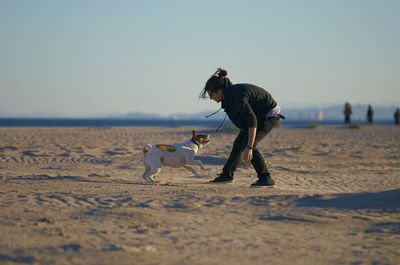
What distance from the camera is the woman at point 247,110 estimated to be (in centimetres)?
609

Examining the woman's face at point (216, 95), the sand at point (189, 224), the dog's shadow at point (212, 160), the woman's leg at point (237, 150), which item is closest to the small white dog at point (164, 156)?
the sand at point (189, 224)

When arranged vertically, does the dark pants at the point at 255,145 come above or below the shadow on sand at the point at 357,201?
above

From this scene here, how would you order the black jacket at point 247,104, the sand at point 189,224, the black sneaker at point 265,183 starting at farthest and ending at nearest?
the black sneaker at point 265,183, the black jacket at point 247,104, the sand at point 189,224

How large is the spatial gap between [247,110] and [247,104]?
0.09 meters

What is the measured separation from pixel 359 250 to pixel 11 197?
4132 millimetres

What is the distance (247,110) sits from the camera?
605 centimetres

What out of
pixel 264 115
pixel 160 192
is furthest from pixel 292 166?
pixel 160 192

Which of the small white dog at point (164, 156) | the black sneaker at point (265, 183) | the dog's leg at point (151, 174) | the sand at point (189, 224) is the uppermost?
the small white dog at point (164, 156)

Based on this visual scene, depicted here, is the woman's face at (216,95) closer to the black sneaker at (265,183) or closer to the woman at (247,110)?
the woman at (247,110)

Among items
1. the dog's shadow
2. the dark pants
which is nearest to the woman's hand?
the dark pants

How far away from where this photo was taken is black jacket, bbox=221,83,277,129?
606 centimetres

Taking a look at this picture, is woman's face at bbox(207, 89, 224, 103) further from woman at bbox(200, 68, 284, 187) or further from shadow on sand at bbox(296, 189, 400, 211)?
shadow on sand at bbox(296, 189, 400, 211)

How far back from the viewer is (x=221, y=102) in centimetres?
640

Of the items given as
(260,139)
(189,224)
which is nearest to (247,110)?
(260,139)
